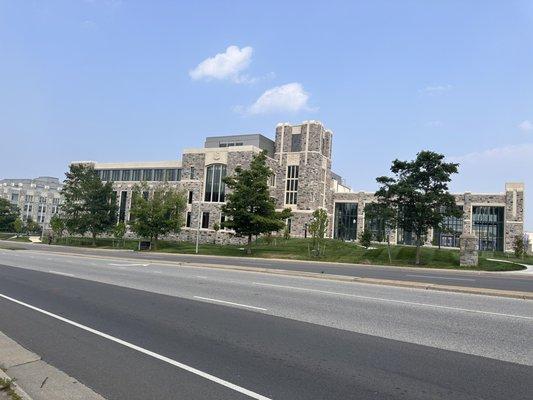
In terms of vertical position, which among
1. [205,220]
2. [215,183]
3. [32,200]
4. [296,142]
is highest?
[296,142]

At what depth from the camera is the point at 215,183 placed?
224 ft

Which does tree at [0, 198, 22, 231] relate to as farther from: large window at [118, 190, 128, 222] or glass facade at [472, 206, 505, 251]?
glass facade at [472, 206, 505, 251]

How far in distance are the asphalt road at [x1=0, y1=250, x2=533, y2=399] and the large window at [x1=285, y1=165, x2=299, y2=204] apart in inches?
2369

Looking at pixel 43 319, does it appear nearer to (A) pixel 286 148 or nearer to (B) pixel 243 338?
(B) pixel 243 338

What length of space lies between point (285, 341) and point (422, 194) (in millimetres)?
28352

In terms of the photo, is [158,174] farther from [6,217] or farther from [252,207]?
[6,217]

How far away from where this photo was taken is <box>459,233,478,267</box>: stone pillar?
3023cm

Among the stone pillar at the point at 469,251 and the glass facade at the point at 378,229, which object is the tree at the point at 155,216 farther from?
the stone pillar at the point at 469,251

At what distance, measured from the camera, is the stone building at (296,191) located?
67688mm


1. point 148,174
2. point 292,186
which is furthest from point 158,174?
point 292,186

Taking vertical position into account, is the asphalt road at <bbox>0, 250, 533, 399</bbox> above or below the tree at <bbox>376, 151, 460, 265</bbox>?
below

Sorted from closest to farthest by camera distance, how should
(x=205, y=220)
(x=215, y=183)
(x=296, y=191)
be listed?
1. (x=205, y=220)
2. (x=215, y=183)
3. (x=296, y=191)

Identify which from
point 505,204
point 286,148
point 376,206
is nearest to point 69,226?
point 286,148

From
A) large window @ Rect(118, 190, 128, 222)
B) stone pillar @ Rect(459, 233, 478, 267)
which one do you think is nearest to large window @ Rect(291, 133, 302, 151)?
large window @ Rect(118, 190, 128, 222)
